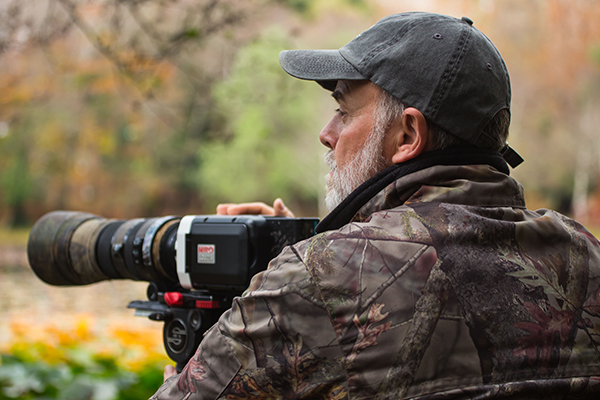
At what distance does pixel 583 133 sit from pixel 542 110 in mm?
1615

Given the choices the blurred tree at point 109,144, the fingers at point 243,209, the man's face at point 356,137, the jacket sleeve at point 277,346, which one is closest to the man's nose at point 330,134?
the man's face at point 356,137

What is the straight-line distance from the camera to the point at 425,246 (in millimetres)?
867

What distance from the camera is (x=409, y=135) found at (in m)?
1.08

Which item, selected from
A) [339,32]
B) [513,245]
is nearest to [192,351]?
[513,245]

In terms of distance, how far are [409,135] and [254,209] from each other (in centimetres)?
72

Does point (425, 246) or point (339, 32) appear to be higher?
point (339, 32)

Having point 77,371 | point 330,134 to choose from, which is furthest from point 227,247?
point 77,371

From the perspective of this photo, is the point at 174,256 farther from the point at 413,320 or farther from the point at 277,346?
the point at 413,320

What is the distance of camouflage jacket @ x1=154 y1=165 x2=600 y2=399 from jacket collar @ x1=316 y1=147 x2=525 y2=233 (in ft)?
0.05

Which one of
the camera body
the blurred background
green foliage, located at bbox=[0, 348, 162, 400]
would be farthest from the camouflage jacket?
the blurred background

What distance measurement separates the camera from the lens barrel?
1577 mm

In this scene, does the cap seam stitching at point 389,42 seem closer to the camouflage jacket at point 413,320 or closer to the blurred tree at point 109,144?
the camouflage jacket at point 413,320

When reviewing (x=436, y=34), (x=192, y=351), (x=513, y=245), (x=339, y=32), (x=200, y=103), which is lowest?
(x=192, y=351)

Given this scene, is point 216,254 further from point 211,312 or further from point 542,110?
point 542,110
